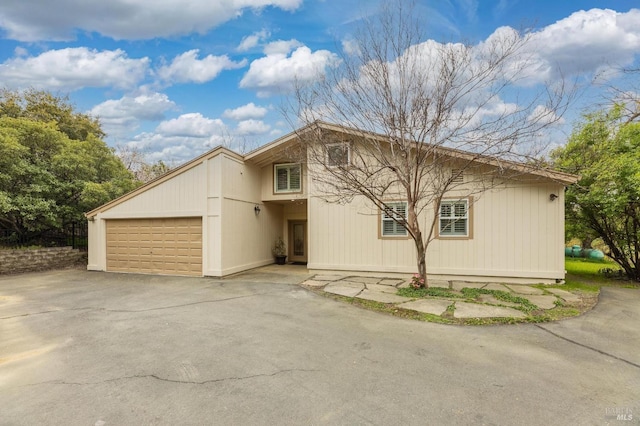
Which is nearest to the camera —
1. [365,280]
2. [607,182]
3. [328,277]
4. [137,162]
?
[607,182]

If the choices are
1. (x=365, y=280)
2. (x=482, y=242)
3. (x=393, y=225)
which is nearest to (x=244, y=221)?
(x=365, y=280)

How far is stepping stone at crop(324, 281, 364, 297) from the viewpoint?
24.7 feet

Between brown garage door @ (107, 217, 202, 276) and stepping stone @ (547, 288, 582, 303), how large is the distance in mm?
9715

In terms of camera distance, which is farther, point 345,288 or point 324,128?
point 324,128

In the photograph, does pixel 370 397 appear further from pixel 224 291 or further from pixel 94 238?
pixel 94 238

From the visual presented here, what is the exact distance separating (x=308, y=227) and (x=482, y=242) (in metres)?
5.19

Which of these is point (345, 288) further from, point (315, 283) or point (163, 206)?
point (163, 206)

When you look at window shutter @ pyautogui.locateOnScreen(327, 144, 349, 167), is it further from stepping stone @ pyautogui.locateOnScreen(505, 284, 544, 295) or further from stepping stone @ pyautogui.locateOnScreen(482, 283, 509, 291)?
stepping stone @ pyautogui.locateOnScreen(505, 284, 544, 295)

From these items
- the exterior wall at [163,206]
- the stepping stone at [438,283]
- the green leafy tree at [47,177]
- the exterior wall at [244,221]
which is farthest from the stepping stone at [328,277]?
the green leafy tree at [47,177]

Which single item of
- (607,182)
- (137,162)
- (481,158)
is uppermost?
(137,162)

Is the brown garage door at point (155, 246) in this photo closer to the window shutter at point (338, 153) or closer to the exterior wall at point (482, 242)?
the exterior wall at point (482, 242)

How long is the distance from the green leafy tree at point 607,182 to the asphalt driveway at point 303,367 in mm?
3345

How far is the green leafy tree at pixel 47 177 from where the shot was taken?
1108 centimetres

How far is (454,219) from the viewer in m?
9.16
